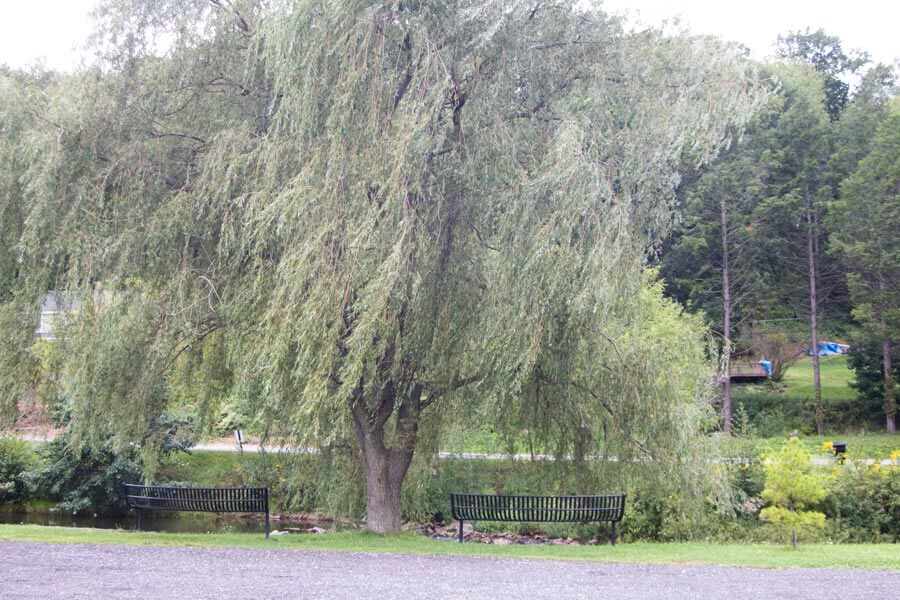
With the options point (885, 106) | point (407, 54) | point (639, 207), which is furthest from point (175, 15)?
point (885, 106)

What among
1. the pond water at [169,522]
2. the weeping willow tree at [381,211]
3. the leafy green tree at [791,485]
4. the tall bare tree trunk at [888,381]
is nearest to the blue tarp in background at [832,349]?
the tall bare tree trunk at [888,381]

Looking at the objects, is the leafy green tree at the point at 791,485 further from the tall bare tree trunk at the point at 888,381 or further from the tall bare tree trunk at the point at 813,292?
the tall bare tree trunk at the point at 813,292

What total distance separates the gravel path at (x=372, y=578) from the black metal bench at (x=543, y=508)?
2.31 m

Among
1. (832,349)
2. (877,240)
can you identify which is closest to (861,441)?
A: (877,240)

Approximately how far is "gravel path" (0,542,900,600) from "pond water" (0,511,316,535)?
8655 millimetres

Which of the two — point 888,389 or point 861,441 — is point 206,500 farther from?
point 888,389

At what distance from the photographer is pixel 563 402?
10836 mm

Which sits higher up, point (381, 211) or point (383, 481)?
point (381, 211)

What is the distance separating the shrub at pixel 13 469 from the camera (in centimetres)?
2083

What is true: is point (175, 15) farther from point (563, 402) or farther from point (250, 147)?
point (563, 402)

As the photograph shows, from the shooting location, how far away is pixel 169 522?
19.2 metres

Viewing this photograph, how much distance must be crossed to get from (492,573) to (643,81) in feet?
19.6

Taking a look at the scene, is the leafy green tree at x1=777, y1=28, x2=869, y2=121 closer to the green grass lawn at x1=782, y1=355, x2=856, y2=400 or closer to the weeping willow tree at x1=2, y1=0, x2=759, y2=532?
the green grass lawn at x1=782, y1=355, x2=856, y2=400

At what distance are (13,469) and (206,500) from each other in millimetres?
11031
